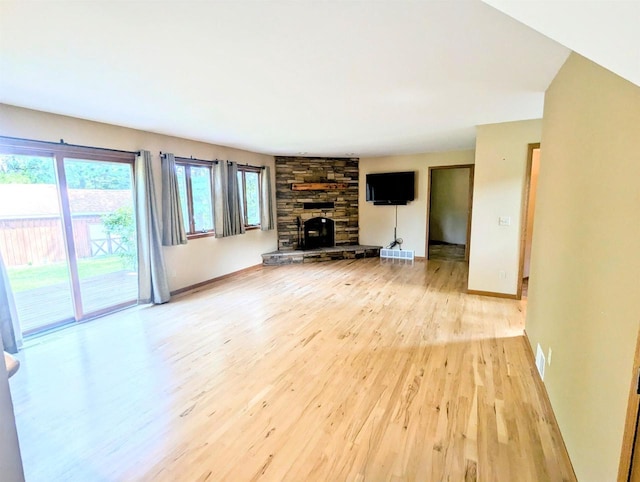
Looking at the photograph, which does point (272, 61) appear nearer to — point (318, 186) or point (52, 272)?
point (52, 272)

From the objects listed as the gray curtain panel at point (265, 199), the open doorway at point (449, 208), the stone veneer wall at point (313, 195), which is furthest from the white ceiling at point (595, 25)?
the open doorway at point (449, 208)

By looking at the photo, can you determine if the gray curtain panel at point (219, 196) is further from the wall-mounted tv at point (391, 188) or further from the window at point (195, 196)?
the wall-mounted tv at point (391, 188)

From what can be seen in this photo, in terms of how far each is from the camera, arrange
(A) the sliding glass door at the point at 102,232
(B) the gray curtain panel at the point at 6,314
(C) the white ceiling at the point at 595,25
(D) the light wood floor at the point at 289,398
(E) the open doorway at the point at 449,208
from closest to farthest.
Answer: (C) the white ceiling at the point at 595,25 < (D) the light wood floor at the point at 289,398 < (B) the gray curtain panel at the point at 6,314 < (A) the sliding glass door at the point at 102,232 < (E) the open doorway at the point at 449,208

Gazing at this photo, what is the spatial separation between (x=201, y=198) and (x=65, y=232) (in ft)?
6.99

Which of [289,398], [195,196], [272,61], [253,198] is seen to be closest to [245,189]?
[253,198]

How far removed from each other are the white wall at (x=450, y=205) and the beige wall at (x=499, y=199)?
15.4 ft

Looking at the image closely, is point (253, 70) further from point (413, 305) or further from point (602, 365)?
point (413, 305)

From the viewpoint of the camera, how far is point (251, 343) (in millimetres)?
3209

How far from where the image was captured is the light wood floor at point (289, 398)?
5.70 ft

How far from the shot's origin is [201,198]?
17.8 feet

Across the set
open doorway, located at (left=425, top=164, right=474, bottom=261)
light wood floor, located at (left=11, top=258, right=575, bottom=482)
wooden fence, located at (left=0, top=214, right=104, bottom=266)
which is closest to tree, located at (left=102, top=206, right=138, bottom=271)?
wooden fence, located at (left=0, top=214, right=104, bottom=266)

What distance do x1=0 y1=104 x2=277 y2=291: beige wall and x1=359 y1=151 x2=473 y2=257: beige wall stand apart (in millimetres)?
2355

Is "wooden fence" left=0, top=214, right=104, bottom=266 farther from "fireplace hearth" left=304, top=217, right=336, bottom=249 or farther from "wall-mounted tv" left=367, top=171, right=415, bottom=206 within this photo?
"wall-mounted tv" left=367, top=171, right=415, bottom=206

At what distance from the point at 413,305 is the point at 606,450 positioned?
2.97 metres
